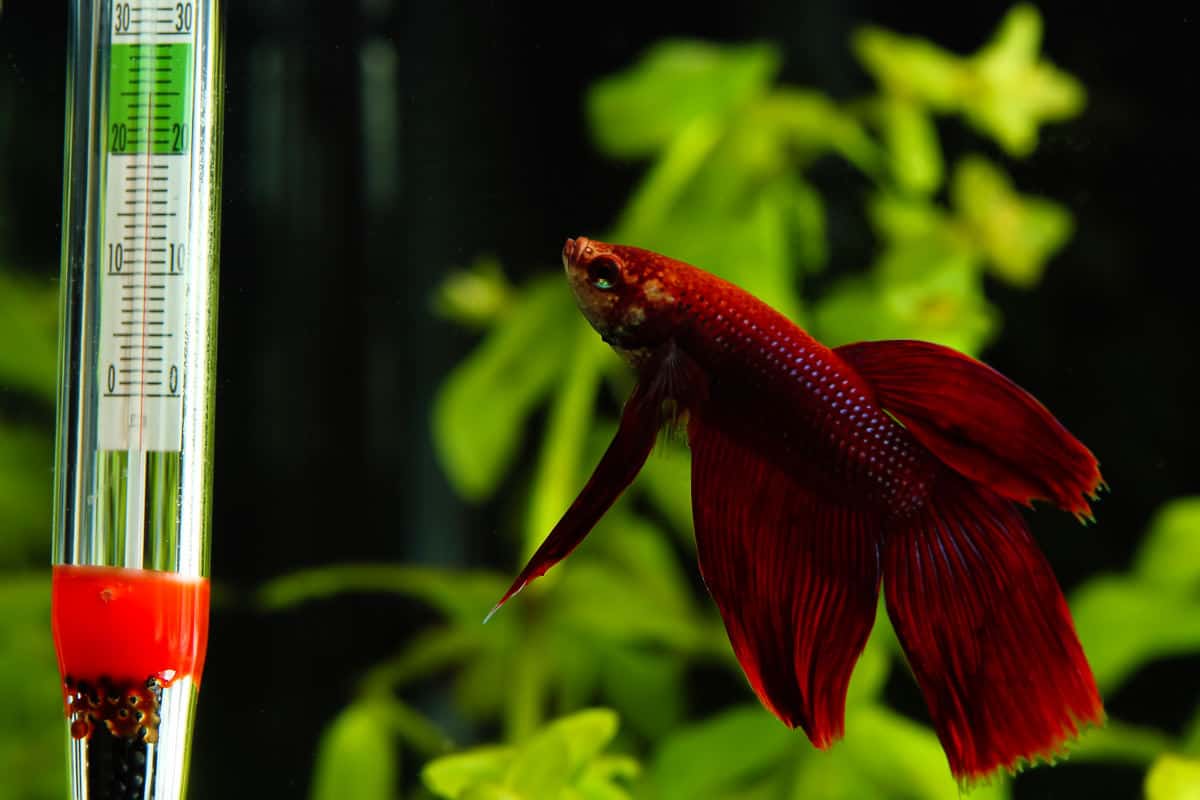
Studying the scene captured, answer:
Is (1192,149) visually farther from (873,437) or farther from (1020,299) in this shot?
(873,437)

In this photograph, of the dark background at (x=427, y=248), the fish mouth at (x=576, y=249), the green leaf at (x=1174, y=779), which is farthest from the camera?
the dark background at (x=427, y=248)

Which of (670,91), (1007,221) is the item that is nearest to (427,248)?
(670,91)

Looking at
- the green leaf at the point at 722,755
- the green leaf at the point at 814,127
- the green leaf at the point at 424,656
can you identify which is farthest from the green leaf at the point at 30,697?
the green leaf at the point at 814,127

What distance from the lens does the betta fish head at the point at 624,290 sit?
45 cm

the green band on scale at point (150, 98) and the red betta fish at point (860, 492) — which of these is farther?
the green band on scale at point (150, 98)

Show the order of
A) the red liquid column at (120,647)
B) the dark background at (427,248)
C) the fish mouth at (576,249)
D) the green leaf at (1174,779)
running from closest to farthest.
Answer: the fish mouth at (576,249) → the red liquid column at (120,647) → the green leaf at (1174,779) → the dark background at (427,248)

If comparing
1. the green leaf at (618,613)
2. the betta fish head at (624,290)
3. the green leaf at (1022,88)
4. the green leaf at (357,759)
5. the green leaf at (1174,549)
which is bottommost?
the green leaf at (357,759)

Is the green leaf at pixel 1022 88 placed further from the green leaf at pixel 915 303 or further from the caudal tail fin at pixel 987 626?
the caudal tail fin at pixel 987 626

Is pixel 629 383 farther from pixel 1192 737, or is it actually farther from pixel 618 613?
pixel 1192 737

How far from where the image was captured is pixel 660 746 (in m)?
0.78

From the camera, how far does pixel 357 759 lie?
788 mm

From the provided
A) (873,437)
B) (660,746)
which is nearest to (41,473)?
(660,746)

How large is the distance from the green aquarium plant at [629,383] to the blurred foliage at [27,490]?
0.63 feet

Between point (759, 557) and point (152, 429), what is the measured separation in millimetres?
357
